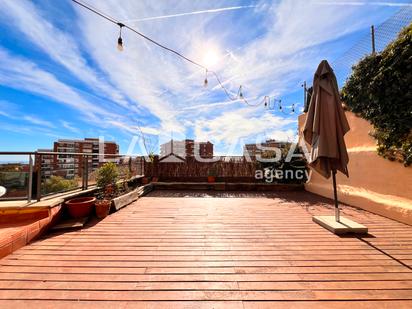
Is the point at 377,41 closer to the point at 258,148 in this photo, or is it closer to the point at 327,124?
the point at 327,124

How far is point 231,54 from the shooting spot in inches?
214

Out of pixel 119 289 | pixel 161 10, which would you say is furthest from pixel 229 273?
pixel 161 10

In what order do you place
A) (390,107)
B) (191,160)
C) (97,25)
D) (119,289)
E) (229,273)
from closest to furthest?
1. (119,289)
2. (229,273)
3. (390,107)
4. (97,25)
5. (191,160)

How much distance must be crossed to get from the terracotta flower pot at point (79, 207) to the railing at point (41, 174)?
46 centimetres

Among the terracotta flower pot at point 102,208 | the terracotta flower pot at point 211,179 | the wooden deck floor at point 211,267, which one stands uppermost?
the terracotta flower pot at point 211,179

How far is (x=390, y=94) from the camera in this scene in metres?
3.35

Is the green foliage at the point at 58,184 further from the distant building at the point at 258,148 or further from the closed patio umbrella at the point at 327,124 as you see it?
the distant building at the point at 258,148

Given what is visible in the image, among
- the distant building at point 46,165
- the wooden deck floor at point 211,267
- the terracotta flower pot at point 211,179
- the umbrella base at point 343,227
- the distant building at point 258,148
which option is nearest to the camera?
the wooden deck floor at point 211,267

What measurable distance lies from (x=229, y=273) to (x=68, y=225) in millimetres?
2639

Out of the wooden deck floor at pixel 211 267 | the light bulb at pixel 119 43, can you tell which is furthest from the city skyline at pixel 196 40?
Result: the wooden deck floor at pixel 211 267

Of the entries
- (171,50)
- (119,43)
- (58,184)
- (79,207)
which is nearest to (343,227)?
(79,207)

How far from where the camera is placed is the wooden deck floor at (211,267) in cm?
148

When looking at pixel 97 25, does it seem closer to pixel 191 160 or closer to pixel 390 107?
pixel 191 160

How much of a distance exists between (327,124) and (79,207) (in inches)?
169
